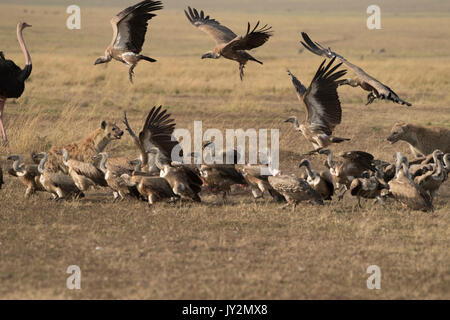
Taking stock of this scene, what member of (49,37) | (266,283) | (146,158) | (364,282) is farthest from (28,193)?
(49,37)

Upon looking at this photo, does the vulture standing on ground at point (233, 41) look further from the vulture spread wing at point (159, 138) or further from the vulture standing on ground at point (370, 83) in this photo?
the vulture spread wing at point (159, 138)

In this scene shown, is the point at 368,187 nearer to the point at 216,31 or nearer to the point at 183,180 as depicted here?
the point at 183,180

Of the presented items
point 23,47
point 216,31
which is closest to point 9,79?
point 23,47

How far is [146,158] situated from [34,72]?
16.0 metres

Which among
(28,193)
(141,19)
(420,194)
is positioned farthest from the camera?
(141,19)

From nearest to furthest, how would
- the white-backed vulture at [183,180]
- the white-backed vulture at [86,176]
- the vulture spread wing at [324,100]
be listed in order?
1. the white-backed vulture at [183,180]
2. the white-backed vulture at [86,176]
3. the vulture spread wing at [324,100]

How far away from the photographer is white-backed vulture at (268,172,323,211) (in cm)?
788

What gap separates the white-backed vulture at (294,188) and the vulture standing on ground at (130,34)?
A: 2643mm

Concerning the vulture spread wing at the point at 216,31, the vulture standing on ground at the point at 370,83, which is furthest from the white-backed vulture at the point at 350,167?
the vulture spread wing at the point at 216,31

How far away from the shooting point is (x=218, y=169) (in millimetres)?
8578

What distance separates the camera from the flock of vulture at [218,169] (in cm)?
809

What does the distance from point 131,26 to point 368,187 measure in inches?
150
